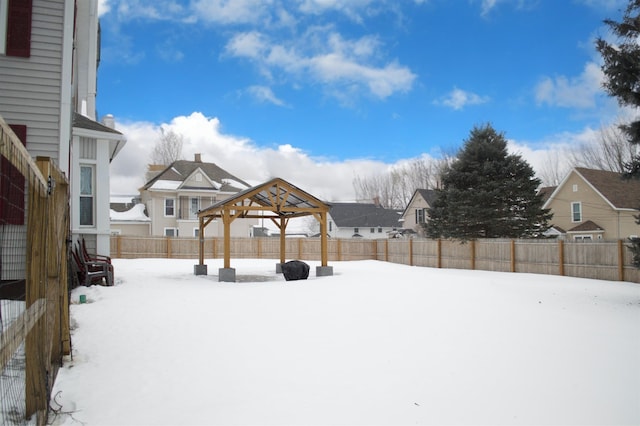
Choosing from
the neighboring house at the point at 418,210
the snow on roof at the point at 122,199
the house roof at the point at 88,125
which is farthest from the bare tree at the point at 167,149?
the house roof at the point at 88,125

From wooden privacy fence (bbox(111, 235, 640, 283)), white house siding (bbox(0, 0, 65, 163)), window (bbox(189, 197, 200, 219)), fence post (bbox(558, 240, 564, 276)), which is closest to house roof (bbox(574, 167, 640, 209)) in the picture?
wooden privacy fence (bbox(111, 235, 640, 283))

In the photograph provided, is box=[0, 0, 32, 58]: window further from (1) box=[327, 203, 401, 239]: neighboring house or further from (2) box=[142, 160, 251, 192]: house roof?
(1) box=[327, 203, 401, 239]: neighboring house

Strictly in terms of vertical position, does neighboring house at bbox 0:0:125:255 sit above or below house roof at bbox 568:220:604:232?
above

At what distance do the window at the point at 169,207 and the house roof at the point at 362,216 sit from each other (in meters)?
18.3

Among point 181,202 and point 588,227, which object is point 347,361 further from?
point 181,202

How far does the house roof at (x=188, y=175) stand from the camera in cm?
3334

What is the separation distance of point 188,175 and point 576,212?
84.1ft

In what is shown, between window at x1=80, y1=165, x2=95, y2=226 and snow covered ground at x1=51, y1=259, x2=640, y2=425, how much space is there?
7.57ft

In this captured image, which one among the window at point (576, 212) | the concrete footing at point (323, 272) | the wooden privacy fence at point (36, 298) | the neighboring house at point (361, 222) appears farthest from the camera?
the neighboring house at point (361, 222)

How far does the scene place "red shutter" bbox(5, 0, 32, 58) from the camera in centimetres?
849

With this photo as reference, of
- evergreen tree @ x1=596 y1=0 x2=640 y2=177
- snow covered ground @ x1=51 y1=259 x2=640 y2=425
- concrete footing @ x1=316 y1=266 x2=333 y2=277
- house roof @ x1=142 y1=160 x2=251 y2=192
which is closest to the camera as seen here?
snow covered ground @ x1=51 y1=259 x2=640 y2=425

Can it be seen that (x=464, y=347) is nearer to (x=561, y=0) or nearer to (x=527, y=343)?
(x=527, y=343)

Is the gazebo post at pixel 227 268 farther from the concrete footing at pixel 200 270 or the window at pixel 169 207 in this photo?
the window at pixel 169 207

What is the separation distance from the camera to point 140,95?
2511 centimetres
